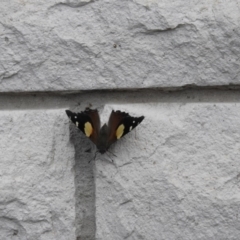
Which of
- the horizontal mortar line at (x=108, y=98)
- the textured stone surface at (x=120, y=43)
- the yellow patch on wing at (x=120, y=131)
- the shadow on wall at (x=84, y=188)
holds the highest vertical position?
the textured stone surface at (x=120, y=43)

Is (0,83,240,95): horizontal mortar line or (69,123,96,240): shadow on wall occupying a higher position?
(0,83,240,95): horizontal mortar line

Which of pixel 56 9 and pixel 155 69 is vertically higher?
pixel 56 9

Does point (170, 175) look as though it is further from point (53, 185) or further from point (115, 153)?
point (53, 185)

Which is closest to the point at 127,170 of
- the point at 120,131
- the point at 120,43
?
the point at 120,131

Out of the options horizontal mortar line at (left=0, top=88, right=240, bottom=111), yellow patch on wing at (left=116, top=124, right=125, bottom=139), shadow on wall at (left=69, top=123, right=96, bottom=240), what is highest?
horizontal mortar line at (left=0, top=88, right=240, bottom=111)

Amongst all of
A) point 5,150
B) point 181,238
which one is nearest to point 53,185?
point 5,150
